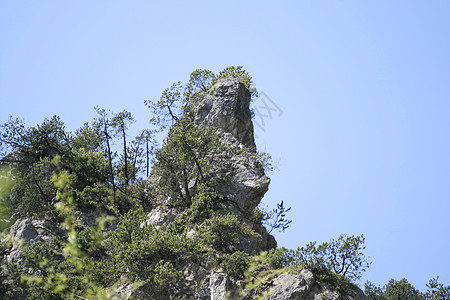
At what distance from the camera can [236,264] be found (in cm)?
2708

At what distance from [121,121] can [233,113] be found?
930 centimetres

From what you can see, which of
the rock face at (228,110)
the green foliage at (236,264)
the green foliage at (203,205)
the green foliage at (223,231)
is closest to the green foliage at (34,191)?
the green foliage at (203,205)

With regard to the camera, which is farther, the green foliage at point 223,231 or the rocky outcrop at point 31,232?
the rocky outcrop at point 31,232

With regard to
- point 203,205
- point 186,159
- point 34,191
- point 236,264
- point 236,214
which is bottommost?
point 236,264

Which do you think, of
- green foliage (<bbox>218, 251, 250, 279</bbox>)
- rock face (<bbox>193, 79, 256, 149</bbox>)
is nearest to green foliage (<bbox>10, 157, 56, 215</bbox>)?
rock face (<bbox>193, 79, 256, 149</bbox>)

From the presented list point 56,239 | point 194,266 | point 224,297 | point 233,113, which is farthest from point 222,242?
point 233,113

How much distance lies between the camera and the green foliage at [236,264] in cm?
2688

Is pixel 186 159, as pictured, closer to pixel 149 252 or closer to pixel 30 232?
pixel 149 252

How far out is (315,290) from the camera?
84.4 ft

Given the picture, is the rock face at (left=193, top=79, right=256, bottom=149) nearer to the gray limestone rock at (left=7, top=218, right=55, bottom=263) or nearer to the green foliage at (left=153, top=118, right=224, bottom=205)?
the green foliage at (left=153, top=118, right=224, bottom=205)

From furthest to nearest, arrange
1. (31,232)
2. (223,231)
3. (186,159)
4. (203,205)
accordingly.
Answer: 1. (186,159)
2. (31,232)
3. (203,205)
4. (223,231)

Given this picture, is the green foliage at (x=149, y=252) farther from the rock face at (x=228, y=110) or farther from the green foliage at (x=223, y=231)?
the rock face at (x=228, y=110)

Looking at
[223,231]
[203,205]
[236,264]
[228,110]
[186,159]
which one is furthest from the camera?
[228,110]

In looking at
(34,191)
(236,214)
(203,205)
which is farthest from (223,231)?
(34,191)
